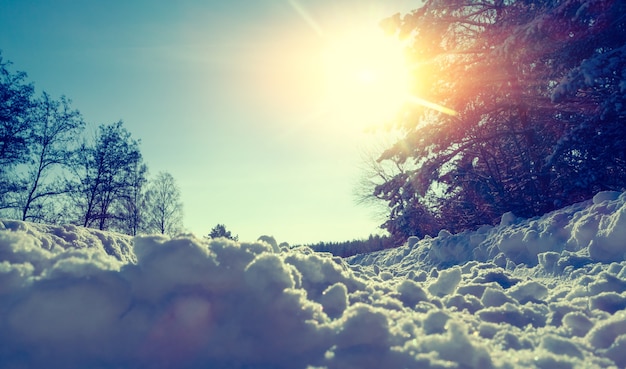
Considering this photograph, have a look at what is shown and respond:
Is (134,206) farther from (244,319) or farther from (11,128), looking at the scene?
(244,319)

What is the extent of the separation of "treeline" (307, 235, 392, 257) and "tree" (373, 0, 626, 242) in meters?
5.35

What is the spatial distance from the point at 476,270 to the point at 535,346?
2299 millimetres

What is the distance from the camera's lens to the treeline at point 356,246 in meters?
15.5

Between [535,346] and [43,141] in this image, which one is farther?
[43,141]

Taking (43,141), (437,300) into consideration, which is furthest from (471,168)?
(43,141)

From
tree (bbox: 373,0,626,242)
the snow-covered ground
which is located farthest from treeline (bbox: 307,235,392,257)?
the snow-covered ground

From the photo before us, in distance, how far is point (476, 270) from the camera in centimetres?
393

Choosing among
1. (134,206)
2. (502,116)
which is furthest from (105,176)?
(502,116)

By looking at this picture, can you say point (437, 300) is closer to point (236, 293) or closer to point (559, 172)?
point (236, 293)

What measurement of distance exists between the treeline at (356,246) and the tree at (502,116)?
17.5 ft

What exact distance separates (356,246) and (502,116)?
9.07 metres

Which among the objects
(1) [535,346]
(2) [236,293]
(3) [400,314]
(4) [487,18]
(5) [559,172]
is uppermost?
(4) [487,18]

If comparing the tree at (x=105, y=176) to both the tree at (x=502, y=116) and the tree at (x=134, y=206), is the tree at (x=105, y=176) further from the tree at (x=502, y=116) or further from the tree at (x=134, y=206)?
the tree at (x=502, y=116)

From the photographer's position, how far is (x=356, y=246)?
16922 mm
